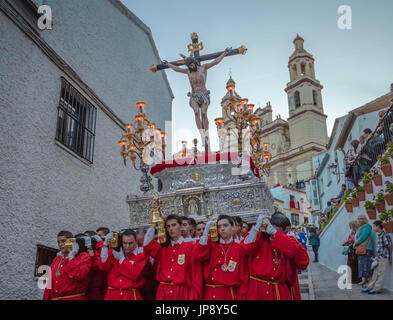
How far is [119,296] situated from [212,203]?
3.58 m

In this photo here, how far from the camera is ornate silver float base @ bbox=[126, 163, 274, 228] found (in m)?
7.27

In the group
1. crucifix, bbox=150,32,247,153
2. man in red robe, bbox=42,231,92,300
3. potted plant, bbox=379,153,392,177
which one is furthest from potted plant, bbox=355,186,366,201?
man in red robe, bbox=42,231,92,300

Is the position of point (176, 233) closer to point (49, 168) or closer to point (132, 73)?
point (49, 168)

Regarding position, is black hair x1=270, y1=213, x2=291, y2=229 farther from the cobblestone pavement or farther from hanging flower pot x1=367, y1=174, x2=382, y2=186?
hanging flower pot x1=367, y1=174, x2=382, y2=186

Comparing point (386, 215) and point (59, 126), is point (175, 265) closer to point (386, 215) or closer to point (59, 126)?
point (386, 215)

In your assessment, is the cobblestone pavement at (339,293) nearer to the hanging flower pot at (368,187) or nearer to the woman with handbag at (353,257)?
the woman with handbag at (353,257)

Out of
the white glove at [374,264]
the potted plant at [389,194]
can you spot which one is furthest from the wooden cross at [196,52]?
the white glove at [374,264]

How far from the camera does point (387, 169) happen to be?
6992mm

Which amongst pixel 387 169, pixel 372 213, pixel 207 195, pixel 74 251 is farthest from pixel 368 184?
pixel 74 251

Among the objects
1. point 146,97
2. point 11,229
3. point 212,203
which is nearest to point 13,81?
point 11,229

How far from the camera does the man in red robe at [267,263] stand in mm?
3809

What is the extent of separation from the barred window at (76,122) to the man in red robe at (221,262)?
517 centimetres

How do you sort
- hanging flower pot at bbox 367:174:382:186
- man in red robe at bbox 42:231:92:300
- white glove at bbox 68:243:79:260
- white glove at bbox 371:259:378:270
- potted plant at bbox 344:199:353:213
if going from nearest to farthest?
man in red robe at bbox 42:231:92:300, white glove at bbox 68:243:79:260, white glove at bbox 371:259:378:270, hanging flower pot at bbox 367:174:382:186, potted plant at bbox 344:199:353:213

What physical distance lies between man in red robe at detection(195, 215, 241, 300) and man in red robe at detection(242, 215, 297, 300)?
162 mm
